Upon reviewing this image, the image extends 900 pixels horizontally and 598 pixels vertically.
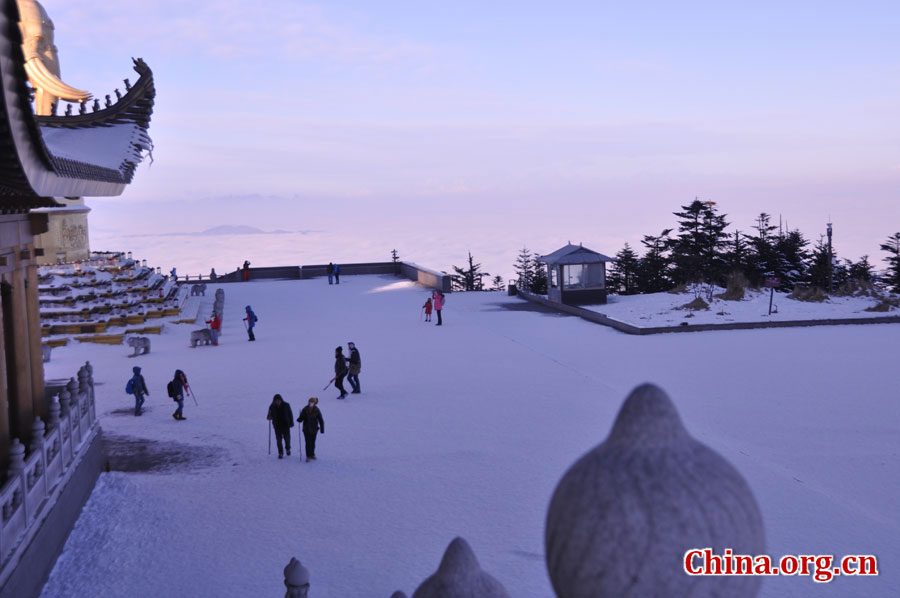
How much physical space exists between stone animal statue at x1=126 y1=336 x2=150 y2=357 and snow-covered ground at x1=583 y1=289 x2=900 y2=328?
58.1 feet

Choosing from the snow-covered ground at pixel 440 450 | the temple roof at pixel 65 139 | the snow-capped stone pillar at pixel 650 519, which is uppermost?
the temple roof at pixel 65 139

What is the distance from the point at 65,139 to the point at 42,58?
73.7 feet

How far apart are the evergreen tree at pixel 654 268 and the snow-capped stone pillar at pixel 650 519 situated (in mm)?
69586

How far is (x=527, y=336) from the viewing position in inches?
1151

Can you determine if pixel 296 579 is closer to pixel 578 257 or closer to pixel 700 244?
pixel 578 257

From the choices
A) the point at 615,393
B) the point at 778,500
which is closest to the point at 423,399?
the point at 615,393

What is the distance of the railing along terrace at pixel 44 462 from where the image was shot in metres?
8.84

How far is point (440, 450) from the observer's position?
50.1ft

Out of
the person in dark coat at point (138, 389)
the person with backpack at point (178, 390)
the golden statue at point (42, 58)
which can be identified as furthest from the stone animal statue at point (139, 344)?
the person with backpack at point (178, 390)

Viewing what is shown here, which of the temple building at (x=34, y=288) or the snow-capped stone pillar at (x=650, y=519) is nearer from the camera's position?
the snow-capped stone pillar at (x=650, y=519)

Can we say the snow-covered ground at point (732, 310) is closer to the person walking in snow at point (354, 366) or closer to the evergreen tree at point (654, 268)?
the person walking in snow at point (354, 366)

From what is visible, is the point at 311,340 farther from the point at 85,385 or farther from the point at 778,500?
the point at 778,500

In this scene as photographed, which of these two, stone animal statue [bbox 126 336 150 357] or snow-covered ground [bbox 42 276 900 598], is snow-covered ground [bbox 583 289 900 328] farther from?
stone animal statue [bbox 126 336 150 357]

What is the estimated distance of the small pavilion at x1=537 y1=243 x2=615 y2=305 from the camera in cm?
3584
